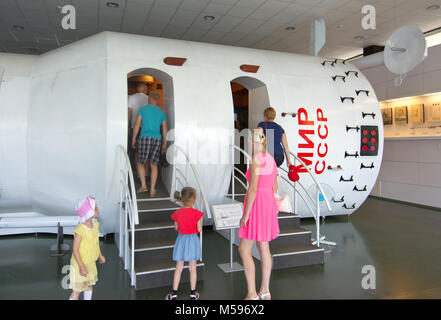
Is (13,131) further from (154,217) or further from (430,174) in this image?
(430,174)

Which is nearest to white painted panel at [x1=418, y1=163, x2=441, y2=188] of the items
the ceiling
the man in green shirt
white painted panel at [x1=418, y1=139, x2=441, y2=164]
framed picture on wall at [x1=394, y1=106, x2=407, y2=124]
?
white painted panel at [x1=418, y1=139, x2=441, y2=164]

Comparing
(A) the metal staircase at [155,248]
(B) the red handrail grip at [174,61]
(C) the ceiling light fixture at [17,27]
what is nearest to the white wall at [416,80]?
(B) the red handrail grip at [174,61]

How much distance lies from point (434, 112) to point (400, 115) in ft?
3.27

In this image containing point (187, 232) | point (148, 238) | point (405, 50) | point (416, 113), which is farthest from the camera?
point (416, 113)

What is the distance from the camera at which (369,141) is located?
20.8 feet

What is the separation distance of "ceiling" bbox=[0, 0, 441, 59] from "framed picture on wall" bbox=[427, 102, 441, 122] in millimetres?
1860

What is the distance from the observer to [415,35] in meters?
5.16

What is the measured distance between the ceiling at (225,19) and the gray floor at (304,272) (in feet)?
14.9

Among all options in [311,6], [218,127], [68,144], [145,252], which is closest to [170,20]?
[311,6]

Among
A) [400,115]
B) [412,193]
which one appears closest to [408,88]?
[400,115]

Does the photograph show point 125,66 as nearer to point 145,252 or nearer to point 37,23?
point 145,252

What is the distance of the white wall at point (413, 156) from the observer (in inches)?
308

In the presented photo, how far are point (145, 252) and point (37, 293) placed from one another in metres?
1.10

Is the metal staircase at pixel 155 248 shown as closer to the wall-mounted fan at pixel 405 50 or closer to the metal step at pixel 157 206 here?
the metal step at pixel 157 206
